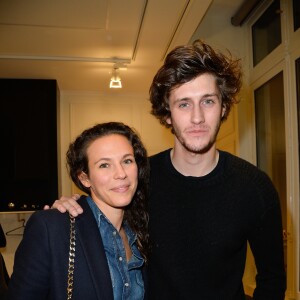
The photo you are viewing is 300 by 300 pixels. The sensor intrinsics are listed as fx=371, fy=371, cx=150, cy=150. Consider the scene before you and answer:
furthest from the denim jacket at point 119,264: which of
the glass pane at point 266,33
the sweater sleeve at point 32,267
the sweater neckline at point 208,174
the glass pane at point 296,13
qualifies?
the glass pane at point 266,33

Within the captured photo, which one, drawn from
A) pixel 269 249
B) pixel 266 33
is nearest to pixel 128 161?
pixel 269 249

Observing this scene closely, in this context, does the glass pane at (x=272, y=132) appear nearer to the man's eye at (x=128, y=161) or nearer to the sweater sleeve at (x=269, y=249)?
the sweater sleeve at (x=269, y=249)

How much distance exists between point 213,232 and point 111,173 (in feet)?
1.63

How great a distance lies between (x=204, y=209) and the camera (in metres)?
1.54

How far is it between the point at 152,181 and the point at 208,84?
49 centimetres

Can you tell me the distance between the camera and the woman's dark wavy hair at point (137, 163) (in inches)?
57.6

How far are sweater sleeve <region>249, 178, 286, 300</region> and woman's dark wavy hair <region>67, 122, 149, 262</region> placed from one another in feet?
1.56

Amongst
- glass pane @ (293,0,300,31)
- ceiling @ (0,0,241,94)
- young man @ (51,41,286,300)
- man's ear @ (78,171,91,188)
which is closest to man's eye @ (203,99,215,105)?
young man @ (51,41,286,300)

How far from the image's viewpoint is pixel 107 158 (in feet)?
4.58

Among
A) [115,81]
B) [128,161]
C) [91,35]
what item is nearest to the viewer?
[128,161]

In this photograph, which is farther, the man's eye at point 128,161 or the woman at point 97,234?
the man's eye at point 128,161

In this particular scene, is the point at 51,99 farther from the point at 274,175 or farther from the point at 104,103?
the point at 274,175

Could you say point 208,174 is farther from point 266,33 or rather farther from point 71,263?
point 266,33

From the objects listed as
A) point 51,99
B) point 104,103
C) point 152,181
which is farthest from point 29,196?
point 152,181
